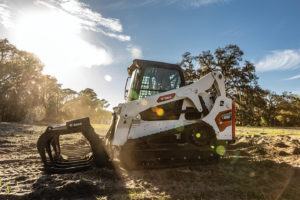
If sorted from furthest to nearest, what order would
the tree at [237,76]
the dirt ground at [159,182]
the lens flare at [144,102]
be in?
the tree at [237,76] → the lens flare at [144,102] → the dirt ground at [159,182]

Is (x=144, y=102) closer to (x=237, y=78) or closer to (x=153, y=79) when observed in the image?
(x=153, y=79)

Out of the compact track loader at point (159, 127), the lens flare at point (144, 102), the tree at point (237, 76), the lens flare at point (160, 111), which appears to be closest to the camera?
the compact track loader at point (159, 127)

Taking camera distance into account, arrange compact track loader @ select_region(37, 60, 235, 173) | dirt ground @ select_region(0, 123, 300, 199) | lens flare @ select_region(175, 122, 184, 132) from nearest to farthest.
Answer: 1. dirt ground @ select_region(0, 123, 300, 199)
2. compact track loader @ select_region(37, 60, 235, 173)
3. lens flare @ select_region(175, 122, 184, 132)

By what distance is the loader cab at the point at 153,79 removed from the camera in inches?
183

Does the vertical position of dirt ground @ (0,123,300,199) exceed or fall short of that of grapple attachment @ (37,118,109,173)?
it falls short

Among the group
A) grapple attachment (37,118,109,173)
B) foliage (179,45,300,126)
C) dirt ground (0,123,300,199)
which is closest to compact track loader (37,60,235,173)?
grapple attachment (37,118,109,173)

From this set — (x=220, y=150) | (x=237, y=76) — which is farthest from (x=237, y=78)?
(x=220, y=150)

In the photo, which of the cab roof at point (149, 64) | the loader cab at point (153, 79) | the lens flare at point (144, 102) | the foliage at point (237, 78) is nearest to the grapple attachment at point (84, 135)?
the lens flare at point (144, 102)

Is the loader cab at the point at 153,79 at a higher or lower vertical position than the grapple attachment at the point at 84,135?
higher

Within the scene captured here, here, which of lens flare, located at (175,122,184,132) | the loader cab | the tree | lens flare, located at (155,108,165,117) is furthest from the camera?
the tree

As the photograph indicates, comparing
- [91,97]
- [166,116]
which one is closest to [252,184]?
[166,116]

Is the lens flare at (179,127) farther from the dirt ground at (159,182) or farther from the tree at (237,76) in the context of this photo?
the tree at (237,76)

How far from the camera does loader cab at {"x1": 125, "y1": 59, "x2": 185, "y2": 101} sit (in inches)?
→ 183

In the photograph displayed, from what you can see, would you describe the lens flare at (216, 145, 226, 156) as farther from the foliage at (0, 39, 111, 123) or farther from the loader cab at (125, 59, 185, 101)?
the foliage at (0, 39, 111, 123)
